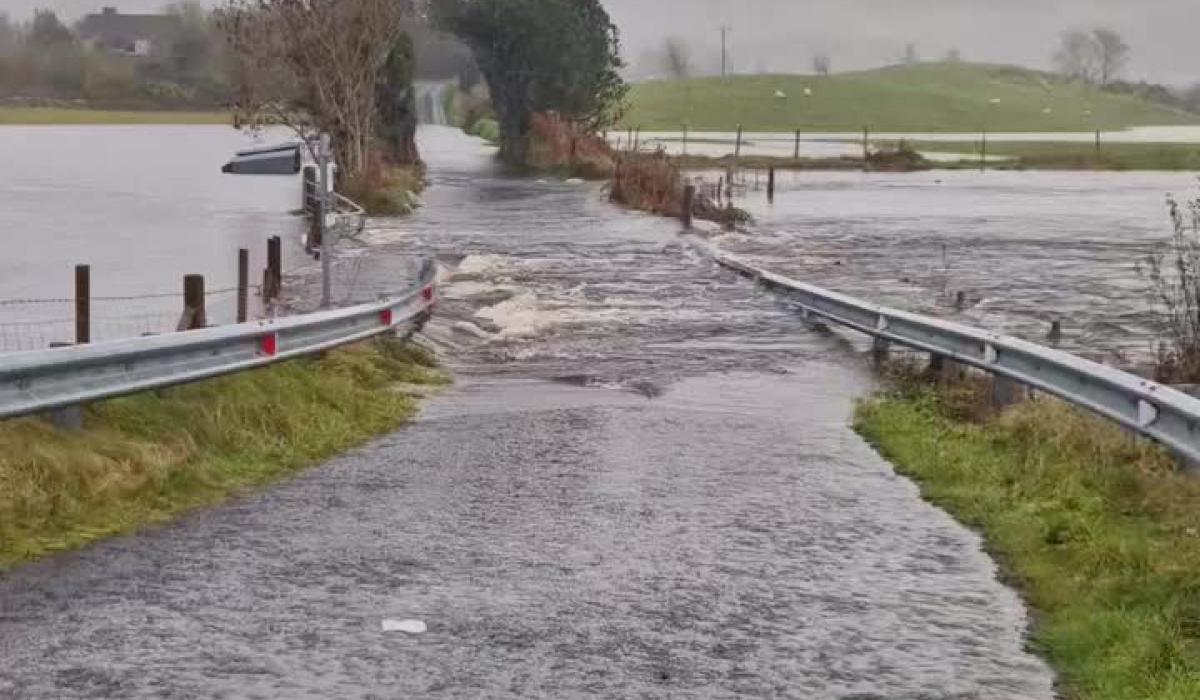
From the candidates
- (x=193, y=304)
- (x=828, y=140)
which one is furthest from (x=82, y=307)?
(x=828, y=140)

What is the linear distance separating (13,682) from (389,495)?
A: 14.9 ft

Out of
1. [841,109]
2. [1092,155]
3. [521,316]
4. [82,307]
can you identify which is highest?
[841,109]

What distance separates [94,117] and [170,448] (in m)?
173

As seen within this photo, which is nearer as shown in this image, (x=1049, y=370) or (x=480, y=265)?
(x=1049, y=370)

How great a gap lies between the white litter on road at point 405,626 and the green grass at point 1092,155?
91.3 metres

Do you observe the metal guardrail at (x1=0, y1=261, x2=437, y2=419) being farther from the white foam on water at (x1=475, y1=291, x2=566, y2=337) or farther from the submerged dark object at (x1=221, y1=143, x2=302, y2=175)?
the white foam on water at (x1=475, y1=291, x2=566, y2=337)

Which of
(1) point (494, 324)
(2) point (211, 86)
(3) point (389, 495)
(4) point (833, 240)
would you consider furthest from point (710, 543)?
(2) point (211, 86)

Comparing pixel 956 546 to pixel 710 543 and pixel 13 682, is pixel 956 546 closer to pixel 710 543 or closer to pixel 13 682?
pixel 710 543

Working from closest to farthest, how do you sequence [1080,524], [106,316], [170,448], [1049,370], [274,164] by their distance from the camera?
1. [1080,524]
2. [170,448]
3. [1049,370]
4. [274,164]
5. [106,316]

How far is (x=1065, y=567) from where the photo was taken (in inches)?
383

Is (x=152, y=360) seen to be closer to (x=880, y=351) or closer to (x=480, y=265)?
(x=880, y=351)

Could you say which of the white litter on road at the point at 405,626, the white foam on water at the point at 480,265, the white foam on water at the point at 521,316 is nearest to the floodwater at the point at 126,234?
the white foam on water at the point at 521,316

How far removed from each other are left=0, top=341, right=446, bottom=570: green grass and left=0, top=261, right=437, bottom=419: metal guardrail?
22 cm

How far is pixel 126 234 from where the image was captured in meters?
42.8
